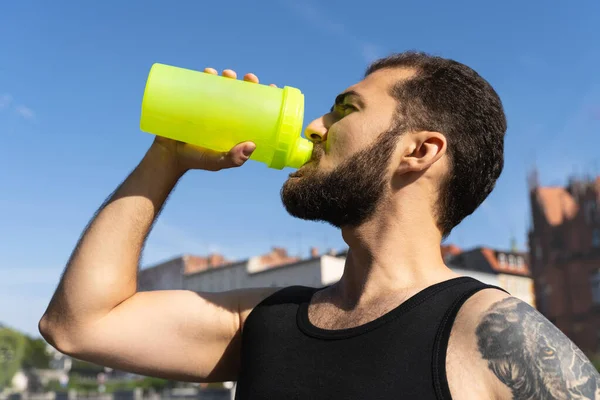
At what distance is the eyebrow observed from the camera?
8.61 ft

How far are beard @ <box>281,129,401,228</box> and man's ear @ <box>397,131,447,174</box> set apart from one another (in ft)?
0.18

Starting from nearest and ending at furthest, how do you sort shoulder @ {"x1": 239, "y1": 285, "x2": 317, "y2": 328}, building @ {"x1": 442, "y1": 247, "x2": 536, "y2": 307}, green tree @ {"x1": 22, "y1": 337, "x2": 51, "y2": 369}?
shoulder @ {"x1": 239, "y1": 285, "x2": 317, "y2": 328}, building @ {"x1": 442, "y1": 247, "x2": 536, "y2": 307}, green tree @ {"x1": 22, "y1": 337, "x2": 51, "y2": 369}

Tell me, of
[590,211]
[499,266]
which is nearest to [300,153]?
[590,211]

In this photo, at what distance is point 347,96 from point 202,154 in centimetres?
61

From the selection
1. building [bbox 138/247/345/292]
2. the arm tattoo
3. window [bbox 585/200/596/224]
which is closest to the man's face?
the arm tattoo

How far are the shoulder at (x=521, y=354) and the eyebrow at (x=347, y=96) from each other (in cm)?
94

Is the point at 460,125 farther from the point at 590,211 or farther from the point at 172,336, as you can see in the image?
the point at 590,211

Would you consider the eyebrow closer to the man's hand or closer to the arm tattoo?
the man's hand

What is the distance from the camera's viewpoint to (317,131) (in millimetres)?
2664

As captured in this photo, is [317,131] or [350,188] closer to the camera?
[350,188]

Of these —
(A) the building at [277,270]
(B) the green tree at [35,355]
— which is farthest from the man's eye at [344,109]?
Result: (B) the green tree at [35,355]

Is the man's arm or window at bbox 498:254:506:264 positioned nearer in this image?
the man's arm

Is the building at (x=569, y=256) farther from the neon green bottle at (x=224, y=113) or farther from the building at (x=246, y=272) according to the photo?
the neon green bottle at (x=224, y=113)

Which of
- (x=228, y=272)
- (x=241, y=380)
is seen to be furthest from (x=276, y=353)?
(x=228, y=272)
